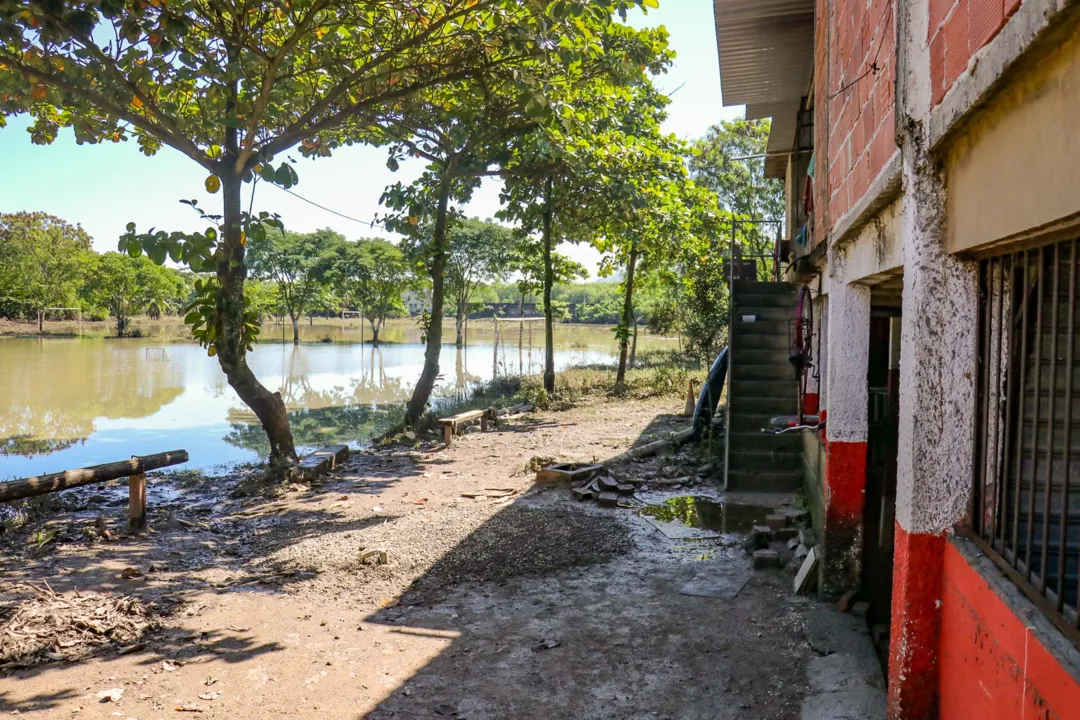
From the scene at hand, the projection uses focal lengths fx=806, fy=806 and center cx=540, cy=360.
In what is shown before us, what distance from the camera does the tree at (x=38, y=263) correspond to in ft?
159

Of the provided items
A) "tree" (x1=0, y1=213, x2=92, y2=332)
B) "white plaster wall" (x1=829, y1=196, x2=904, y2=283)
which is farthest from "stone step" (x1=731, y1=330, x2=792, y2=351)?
"tree" (x1=0, y1=213, x2=92, y2=332)

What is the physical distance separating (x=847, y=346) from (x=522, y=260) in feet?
59.9

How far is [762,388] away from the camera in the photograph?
34.1 ft

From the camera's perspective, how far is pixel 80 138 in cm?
1088

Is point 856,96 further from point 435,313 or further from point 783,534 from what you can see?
point 435,313

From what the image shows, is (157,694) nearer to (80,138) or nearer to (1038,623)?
(1038,623)

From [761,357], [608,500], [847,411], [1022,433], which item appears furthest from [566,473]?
[1022,433]

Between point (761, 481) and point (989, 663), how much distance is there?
733 cm

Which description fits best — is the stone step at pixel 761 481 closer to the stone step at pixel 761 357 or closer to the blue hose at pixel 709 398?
the stone step at pixel 761 357

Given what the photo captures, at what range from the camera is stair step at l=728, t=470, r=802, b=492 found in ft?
31.5

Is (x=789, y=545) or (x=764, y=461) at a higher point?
(x=764, y=461)

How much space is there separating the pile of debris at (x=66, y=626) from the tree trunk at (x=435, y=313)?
8892mm

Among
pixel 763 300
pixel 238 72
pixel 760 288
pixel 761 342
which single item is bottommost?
pixel 761 342

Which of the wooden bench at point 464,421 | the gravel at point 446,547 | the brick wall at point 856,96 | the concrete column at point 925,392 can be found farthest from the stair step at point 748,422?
the concrete column at point 925,392
